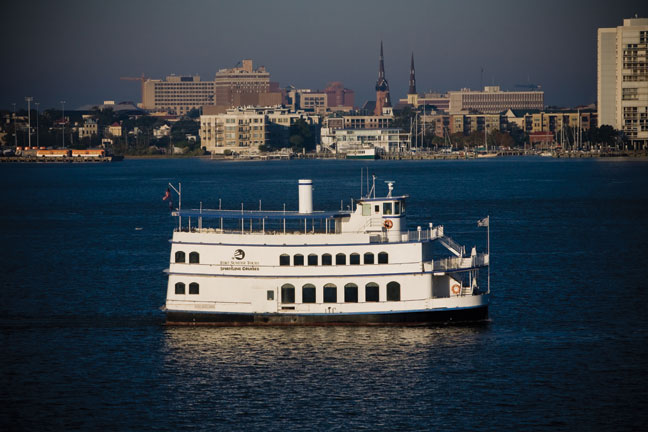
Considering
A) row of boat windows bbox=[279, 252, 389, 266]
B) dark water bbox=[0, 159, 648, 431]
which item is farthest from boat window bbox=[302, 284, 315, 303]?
dark water bbox=[0, 159, 648, 431]

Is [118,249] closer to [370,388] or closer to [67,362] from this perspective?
[67,362]

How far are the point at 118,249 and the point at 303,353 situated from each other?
3156 cm

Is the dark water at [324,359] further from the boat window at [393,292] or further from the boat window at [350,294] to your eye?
the boat window at [393,292]

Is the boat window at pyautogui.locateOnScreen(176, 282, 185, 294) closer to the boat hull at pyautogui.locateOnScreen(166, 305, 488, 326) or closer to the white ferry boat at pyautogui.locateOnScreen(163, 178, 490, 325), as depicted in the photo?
the white ferry boat at pyautogui.locateOnScreen(163, 178, 490, 325)

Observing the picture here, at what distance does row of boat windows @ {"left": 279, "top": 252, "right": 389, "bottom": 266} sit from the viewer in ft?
129

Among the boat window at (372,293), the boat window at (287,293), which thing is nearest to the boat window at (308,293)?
the boat window at (287,293)

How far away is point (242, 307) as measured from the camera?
3950 centimetres

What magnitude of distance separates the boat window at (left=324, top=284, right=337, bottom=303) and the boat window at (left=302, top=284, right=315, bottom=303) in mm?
468

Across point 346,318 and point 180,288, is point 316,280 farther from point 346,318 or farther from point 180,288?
point 180,288

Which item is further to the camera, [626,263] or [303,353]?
[626,263]

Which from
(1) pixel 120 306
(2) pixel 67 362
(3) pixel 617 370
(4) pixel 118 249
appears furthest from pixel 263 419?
(4) pixel 118 249

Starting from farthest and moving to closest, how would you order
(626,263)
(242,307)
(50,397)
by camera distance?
(626,263) → (242,307) → (50,397)

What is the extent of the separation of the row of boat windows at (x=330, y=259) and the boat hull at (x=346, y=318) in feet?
6.12

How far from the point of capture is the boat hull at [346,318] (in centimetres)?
3925
